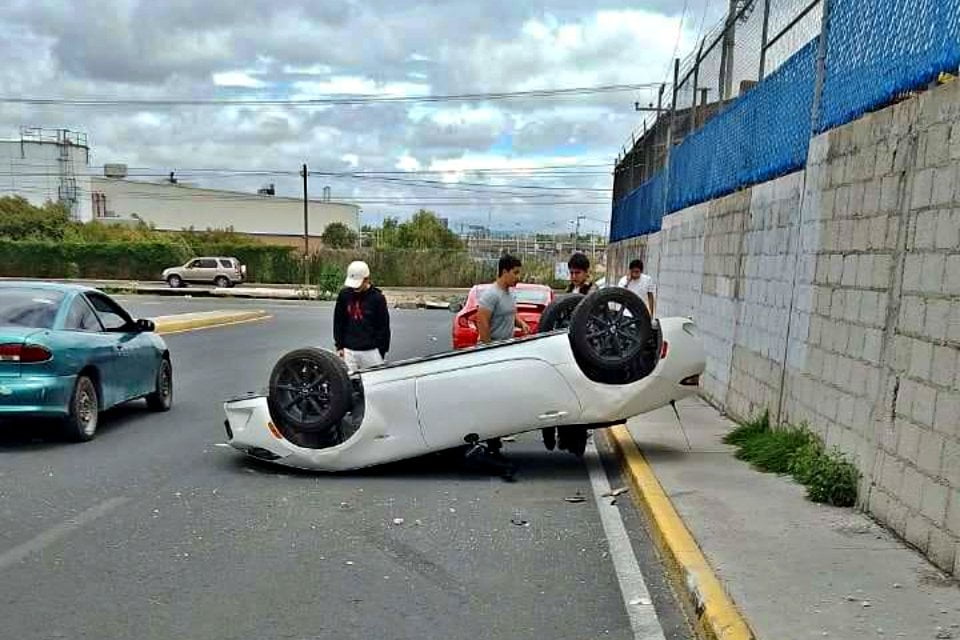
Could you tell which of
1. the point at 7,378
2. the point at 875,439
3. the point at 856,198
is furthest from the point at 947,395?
the point at 7,378

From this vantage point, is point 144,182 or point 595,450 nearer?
point 595,450

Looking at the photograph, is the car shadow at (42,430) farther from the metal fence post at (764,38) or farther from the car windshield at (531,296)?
the metal fence post at (764,38)

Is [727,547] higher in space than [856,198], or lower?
lower

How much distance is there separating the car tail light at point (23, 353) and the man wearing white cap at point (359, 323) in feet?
8.60

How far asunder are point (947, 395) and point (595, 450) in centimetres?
445

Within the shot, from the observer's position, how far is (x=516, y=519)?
20.8ft

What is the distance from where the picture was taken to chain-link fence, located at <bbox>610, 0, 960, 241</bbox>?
5.95 meters

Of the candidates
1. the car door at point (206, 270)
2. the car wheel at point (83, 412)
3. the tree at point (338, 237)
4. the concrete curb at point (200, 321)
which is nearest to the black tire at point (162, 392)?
the car wheel at point (83, 412)

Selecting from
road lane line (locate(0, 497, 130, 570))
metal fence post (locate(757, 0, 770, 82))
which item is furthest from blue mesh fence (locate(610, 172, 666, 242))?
road lane line (locate(0, 497, 130, 570))

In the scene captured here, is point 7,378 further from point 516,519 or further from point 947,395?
point 947,395

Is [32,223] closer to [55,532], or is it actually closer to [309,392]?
[309,392]

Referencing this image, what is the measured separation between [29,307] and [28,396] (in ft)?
3.59

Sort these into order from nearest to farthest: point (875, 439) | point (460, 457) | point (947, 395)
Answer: point (947, 395), point (875, 439), point (460, 457)

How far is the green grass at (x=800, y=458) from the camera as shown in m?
6.16
